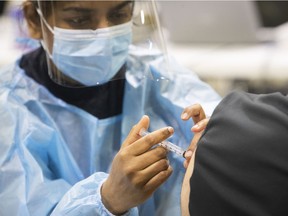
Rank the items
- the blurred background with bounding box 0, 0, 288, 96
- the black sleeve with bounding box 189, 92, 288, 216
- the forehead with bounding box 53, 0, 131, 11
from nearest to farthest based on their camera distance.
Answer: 1. the black sleeve with bounding box 189, 92, 288, 216
2. the forehead with bounding box 53, 0, 131, 11
3. the blurred background with bounding box 0, 0, 288, 96

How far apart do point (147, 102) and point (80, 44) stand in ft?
0.75

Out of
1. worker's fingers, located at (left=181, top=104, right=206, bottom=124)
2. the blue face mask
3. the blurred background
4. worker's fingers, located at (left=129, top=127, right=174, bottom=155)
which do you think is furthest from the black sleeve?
the blurred background

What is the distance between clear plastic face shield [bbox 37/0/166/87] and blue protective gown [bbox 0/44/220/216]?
6 centimetres

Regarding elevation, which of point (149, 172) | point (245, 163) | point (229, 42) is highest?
point (245, 163)

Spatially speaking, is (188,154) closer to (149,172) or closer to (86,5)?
(149,172)

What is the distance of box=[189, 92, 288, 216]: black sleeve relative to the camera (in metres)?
0.59

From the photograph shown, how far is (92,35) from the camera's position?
3.55 ft

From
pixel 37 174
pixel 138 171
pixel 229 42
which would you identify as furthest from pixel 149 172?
pixel 229 42

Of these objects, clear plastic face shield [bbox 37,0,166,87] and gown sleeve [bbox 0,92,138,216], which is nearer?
gown sleeve [bbox 0,92,138,216]

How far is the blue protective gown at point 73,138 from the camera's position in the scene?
904 millimetres

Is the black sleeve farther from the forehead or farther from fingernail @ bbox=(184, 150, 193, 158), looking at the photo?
the forehead

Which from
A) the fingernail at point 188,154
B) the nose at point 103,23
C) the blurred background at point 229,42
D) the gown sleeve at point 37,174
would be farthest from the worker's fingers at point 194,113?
the blurred background at point 229,42

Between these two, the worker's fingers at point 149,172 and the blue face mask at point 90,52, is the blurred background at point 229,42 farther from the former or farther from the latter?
the worker's fingers at point 149,172

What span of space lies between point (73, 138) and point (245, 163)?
0.59 metres
